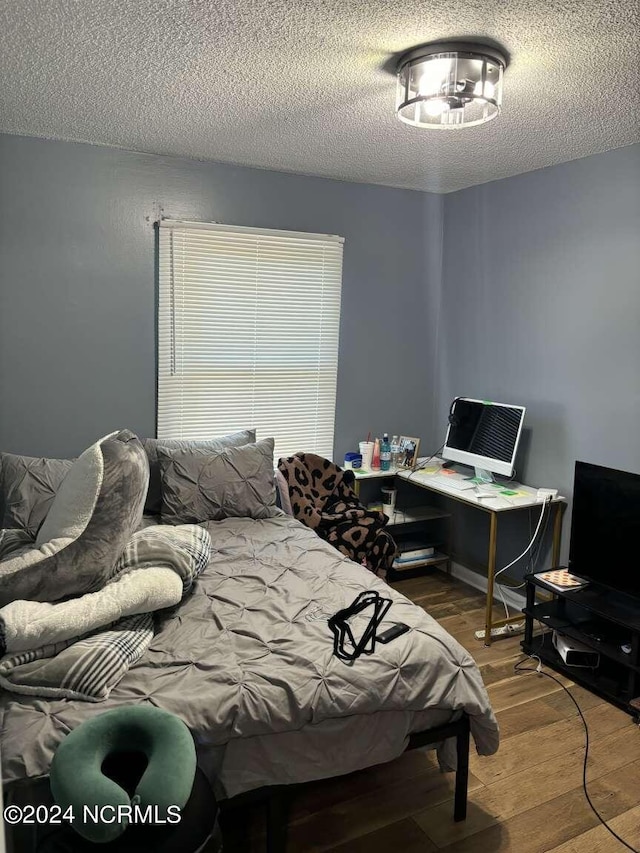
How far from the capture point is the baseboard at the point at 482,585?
3.69m

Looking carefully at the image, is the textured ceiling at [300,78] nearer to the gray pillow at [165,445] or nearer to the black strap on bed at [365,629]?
the gray pillow at [165,445]

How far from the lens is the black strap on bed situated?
2033mm

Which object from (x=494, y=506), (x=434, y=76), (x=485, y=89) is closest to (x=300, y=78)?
(x=434, y=76)

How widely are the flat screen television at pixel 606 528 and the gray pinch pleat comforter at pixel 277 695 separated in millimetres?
1143

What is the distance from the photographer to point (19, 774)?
1552 millimetres

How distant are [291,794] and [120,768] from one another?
1.90 feet

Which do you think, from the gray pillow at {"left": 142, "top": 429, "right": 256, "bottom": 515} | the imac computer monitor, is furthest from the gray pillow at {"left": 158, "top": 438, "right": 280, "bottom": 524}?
the imac computer monitor

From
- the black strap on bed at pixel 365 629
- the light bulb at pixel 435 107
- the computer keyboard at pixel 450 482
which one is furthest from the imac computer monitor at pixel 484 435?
the light bulb at pixel 435 107

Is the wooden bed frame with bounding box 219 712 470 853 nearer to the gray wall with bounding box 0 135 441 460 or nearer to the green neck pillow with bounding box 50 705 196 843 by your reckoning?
the green neck pillow with bounding box 50 705 196 843

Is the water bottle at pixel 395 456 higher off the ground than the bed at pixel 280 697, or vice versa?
the water bottle at pixel 395 456

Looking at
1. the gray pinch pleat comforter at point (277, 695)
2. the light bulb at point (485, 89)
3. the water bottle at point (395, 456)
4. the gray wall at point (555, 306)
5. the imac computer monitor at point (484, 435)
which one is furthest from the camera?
the water bottle at point (395, 456)

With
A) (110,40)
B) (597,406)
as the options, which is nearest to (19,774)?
(110,40)

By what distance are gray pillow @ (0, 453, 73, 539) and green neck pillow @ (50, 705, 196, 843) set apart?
1493 mm

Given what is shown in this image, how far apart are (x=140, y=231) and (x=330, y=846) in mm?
2960
